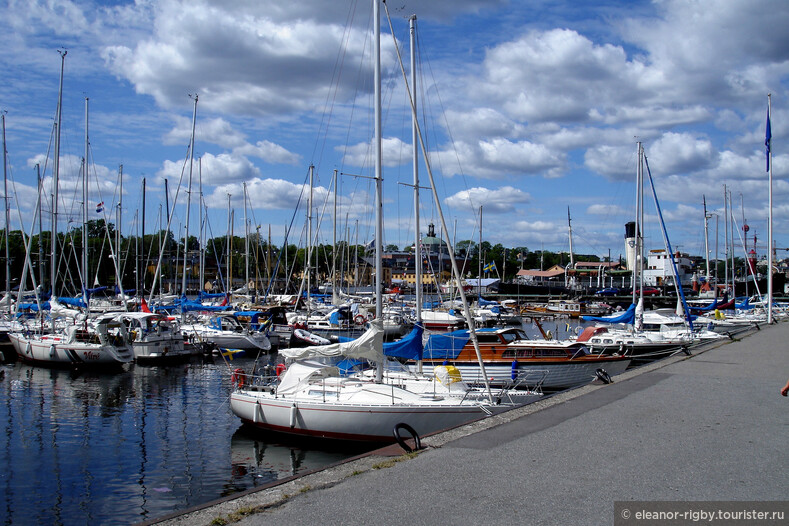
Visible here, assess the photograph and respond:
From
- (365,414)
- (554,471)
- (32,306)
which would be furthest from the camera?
(32,306)

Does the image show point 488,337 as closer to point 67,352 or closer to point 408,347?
point 408,347

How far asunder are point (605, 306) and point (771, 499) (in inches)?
3290

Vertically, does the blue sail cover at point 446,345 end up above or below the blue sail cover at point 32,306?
below

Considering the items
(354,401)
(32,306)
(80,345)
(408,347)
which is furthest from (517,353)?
(32,306)

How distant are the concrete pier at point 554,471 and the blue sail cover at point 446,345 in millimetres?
10088

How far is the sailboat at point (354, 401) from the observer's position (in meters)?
15.9

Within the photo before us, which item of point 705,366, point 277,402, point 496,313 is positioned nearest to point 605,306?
point 496,313

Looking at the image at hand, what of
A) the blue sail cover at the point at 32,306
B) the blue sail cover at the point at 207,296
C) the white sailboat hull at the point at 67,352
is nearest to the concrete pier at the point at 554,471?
the white sailboat hull at the point at 67,352

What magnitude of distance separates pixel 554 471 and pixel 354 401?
26.8ft

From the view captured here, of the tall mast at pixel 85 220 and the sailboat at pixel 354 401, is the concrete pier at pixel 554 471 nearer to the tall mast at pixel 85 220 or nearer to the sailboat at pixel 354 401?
the sailboat at pixel 354 401

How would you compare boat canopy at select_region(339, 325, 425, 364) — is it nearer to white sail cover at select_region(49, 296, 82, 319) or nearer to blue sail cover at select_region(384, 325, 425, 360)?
blue sail cover at select_region(384, 325, 425, 360)

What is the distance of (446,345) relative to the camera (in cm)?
2519

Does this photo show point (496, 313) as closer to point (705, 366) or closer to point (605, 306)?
point (605, 306)

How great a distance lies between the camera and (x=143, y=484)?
A: 14680mm
